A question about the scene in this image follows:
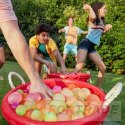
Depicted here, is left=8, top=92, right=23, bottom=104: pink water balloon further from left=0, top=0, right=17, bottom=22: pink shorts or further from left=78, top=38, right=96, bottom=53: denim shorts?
left=78, top=38, right=96, bottom=53: denim shorts

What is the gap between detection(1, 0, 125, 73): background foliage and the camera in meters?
11.1

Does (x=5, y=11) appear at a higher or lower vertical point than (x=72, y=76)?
higher

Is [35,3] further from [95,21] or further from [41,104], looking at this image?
[41,104]

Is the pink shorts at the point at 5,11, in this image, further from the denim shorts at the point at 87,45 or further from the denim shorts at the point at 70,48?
the denim shorts at the point at 70,48

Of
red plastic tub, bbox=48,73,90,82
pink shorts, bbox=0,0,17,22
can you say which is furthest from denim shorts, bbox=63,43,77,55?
pink shorts, bbox=0,0,17,22

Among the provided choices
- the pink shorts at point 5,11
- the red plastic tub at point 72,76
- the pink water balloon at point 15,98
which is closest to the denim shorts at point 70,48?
the red plastic tub at point 72,76

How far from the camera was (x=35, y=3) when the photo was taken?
14031 millimetres

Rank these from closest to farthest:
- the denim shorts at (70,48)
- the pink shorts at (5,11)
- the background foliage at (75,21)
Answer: the pink shorts at (5,11)
the denim shorts at (70,48)
the background foliage at (75,21)

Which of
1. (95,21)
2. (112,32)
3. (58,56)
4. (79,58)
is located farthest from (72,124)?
(112,32)

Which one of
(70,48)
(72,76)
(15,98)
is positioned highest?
(15,98)

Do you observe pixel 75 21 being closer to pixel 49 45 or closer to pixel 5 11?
pixel 49 45

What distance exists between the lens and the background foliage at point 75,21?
11117mm

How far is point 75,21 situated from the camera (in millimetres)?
12195

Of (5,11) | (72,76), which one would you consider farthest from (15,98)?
(72,76)
